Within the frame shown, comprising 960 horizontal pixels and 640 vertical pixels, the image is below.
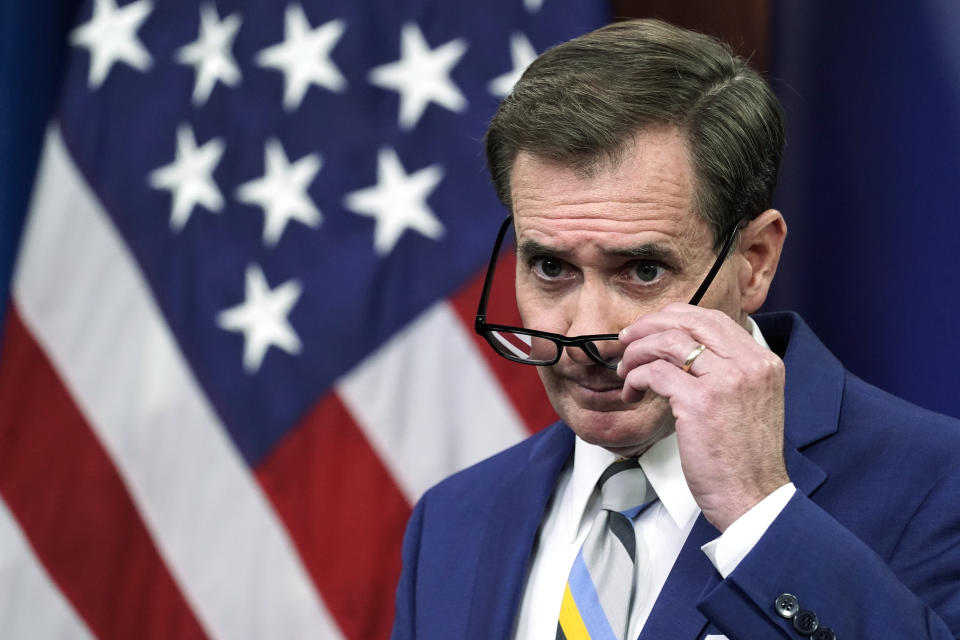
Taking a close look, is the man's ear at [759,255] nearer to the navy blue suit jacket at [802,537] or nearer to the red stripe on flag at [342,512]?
the navy blue suit jacket at [802,537]

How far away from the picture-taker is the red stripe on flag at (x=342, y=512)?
268 centimetres

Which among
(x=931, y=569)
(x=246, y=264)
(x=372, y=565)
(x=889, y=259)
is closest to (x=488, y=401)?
(x=372, y=565)

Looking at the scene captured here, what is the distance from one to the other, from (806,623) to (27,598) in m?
2.07

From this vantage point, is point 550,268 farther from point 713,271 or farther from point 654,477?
point 654,477

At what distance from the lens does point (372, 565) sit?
8.86 ft

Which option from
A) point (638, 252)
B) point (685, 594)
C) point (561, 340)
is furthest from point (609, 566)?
point (638, 252)

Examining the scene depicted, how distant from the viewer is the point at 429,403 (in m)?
2.74

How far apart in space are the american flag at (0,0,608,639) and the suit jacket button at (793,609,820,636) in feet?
4.65

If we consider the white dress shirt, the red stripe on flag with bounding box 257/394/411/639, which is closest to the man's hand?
the white dress shirt

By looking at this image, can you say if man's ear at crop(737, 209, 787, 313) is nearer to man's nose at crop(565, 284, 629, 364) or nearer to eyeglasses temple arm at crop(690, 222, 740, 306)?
eyeglasses temple arm at crop(690, 222, 740, 306)

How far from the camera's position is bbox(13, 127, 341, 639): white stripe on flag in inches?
107

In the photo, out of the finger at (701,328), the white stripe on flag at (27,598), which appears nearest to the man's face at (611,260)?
the finger at (701,328)

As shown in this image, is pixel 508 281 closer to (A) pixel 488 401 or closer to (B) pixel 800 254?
(A) pixel 488 401

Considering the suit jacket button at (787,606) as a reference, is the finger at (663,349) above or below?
above
